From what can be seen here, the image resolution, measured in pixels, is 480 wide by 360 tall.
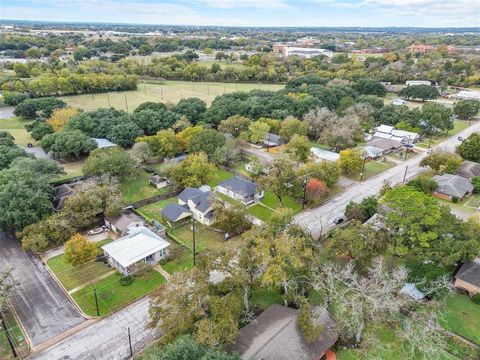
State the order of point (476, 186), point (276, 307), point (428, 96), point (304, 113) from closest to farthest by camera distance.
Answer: point (276, 307), point (476, 186), point (304, 113), point (428, 96)

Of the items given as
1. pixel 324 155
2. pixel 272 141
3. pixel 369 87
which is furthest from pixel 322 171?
pixel 369 87

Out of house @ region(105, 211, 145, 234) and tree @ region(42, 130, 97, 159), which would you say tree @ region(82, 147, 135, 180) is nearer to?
house @ region(105, 211, 145, 234)

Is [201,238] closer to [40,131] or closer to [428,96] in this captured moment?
[40,131]

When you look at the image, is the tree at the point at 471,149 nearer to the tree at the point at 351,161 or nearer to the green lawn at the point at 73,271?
the tree at the point at 351,161

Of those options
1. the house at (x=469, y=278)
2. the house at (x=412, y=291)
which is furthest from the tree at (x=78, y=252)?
the house at (x=469, y=278)

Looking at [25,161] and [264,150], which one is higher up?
[25,161]

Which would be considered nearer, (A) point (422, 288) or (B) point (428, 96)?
(A) point (422, 288)

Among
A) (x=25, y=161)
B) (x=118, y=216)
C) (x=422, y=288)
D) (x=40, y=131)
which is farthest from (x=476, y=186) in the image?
(x=40, y=131)
